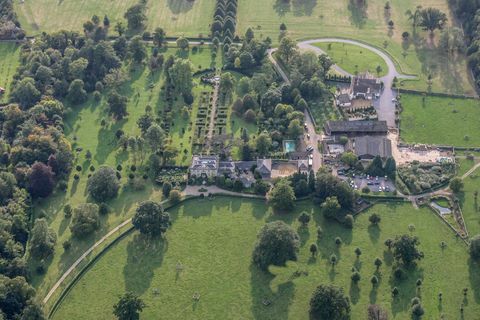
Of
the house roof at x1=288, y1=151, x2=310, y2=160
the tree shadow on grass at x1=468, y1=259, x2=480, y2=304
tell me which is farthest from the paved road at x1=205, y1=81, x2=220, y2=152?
the tree shadow on grass at x1=468, y1=259, x2=480, y2=304

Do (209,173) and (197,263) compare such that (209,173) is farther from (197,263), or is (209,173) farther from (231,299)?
(231,299)

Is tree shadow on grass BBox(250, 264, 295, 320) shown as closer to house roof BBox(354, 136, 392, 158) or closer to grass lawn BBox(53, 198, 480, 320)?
grass lawn BBox(53, 198, 480, 320)

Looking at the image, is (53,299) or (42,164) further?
(42,164)

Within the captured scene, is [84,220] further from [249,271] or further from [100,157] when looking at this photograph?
[249,271]

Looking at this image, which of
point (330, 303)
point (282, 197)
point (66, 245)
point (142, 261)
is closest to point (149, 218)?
point (142, 261)

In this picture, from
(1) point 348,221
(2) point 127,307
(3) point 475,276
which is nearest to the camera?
(2) point 127,307

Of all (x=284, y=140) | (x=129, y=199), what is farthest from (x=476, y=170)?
(x=129, y=199)
